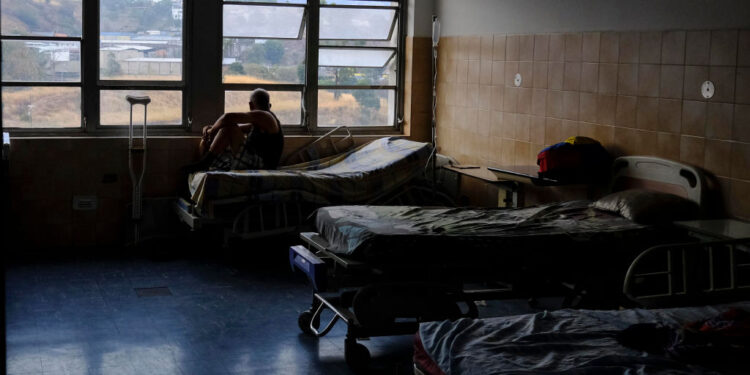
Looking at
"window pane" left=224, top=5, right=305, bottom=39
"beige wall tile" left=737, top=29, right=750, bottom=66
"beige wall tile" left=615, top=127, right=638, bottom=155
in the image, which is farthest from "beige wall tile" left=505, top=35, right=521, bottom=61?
"beige wall tile" left=737, top=29, right=750, bottom=66

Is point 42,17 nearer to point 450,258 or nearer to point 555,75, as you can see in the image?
point 555,75

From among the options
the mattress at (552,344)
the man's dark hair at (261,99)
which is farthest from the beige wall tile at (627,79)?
the man's dark hair at (261,99)

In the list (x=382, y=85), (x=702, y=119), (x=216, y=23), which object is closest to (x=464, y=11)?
(x=382, y=85)

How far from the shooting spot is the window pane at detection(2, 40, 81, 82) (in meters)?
7.68

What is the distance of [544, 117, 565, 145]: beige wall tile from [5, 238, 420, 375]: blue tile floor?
2.24 m

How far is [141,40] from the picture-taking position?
8070 millimetres

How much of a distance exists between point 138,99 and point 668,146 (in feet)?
14.4

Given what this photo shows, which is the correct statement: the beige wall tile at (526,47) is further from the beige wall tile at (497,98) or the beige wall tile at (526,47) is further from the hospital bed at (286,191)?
the hospital bed at (286,191)

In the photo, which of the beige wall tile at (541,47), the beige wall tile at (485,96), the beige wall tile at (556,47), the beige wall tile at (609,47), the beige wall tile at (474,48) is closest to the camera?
the beige wall tile at (609,47)

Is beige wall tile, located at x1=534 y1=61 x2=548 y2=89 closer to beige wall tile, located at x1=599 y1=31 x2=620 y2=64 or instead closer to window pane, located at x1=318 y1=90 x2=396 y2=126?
beige wall tile, located at x1=599 y1=31 x2=620 y2=64

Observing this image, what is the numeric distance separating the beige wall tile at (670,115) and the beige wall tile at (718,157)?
303 millimetres

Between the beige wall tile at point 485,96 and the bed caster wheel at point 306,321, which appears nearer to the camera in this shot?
the bed caster wheel at point 306,321

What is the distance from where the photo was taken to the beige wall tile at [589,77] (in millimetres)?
6316

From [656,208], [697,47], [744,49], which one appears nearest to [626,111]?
[697,47]
